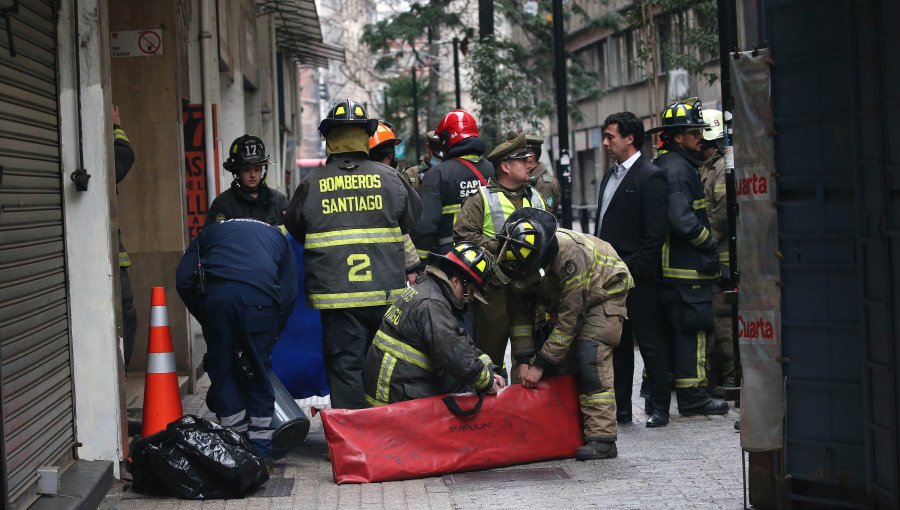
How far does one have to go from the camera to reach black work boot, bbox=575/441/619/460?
7.19 meters

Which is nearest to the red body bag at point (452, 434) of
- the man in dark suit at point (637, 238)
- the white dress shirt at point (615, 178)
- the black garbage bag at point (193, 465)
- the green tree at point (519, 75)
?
the black garbage bag at point (193, 465)

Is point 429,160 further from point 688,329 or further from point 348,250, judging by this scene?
point 348,250

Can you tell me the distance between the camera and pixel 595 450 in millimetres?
7191

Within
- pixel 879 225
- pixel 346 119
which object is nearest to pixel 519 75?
pixel 346 119

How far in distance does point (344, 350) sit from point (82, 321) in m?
1.51

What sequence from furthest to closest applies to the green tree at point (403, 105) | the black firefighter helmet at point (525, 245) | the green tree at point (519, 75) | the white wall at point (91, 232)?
the green tree at point (403, 105)
the green tree at point (519, 75)
the black firefighter helmet at point (525, 245)
the white wall at point (91, 232)

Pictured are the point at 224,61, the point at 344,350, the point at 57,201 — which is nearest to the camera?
the point at 57,201

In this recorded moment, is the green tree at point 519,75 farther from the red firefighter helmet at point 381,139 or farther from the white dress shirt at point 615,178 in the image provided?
the white dress shirt at point 615,178

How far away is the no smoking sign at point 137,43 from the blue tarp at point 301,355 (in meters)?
2.86

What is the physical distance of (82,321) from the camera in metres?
6.60

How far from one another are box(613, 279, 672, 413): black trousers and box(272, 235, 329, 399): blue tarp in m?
1.94

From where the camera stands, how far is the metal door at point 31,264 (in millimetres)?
5410

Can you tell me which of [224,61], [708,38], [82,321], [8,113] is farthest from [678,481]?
[708,38]

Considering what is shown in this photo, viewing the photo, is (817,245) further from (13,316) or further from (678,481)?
(13,316)
